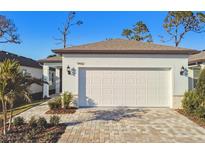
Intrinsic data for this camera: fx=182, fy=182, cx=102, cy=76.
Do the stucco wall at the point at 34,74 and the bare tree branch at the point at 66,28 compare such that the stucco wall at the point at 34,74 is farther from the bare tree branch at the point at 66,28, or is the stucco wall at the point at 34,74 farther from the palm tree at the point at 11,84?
the palm tree at the point at 11,84

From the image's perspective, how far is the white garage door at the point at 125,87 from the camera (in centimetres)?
1084

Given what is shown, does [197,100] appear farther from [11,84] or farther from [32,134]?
[11,84]

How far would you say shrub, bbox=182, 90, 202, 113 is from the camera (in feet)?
29.1

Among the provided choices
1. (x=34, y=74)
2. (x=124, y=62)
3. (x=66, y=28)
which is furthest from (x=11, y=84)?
(x=66, y=28)

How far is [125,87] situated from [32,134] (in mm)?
6341

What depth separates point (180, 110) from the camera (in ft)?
33.3

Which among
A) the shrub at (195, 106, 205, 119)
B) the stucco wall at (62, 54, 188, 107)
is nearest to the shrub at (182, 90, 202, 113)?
the shrub at (195, 106, 205, 119)

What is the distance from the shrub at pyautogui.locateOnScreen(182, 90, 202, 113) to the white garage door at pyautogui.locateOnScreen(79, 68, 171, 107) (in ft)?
3.78

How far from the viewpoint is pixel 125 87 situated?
35.7ft

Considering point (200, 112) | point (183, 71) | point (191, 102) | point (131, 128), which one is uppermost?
point (183, 71)

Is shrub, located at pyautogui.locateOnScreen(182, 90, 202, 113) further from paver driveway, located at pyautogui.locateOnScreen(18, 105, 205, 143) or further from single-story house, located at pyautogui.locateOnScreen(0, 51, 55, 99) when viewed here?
single-story house, located at pyautogui.locateOnScreen(0, 51, 55, 99)

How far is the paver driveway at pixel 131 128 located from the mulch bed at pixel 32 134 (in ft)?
0.96

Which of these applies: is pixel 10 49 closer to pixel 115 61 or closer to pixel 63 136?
pixel 115 61

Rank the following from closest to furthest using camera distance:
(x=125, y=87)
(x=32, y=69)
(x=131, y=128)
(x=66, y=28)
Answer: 1. (x=131, y=128)
2. (x=125, y=87)
3. (x=32, y=69)
4. (x=66, y=28)
